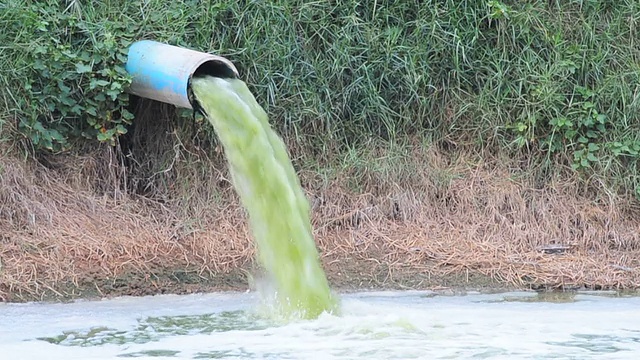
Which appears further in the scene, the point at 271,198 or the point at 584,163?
the point at 584,163

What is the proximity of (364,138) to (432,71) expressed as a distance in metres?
0.67

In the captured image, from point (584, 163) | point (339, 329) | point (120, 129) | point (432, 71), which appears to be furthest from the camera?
point (432, 71)

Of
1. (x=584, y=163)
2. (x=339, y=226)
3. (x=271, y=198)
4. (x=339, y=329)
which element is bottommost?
(x=339, y=329)

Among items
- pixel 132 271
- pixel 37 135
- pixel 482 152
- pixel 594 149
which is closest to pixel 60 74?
pixel 37 135

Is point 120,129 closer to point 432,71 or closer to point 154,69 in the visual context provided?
point 154,69

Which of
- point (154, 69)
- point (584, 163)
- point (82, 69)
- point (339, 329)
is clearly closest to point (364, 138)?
point (584, 163)

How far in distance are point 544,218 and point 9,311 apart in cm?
350

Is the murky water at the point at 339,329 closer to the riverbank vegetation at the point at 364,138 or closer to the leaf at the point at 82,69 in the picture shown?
the riverbank vegetation at the point at 364,138

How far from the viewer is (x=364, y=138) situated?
7.83 meters

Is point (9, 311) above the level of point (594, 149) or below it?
below

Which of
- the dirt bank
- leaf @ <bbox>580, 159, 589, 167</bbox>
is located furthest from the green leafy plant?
leaf @ <bbox>580, 159, 589, 167</bbox>

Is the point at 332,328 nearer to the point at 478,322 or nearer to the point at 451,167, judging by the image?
the point at 478,322

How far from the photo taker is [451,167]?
7.87 meters

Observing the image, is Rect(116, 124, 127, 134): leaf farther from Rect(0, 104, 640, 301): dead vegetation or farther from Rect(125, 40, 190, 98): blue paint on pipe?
Rect(125, 40, 190, 98): blue paint on pipe
